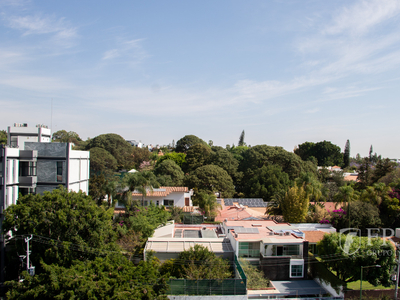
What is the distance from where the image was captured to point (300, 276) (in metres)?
24.0

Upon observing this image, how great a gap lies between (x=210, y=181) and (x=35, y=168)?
28429mm

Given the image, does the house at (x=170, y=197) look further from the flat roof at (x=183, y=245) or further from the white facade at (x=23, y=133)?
the flat roof at (x=183, y=245)

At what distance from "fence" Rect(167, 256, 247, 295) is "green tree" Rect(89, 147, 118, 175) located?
4807 cm

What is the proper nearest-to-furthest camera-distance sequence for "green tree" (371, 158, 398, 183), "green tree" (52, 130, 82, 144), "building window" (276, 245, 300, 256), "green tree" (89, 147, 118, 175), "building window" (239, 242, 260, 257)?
"building window" (276, 245, 300, 256), "building window" (239, 242, 260, 257), "green tree" (371, 158, 398, 183), "green tree" (89, 147, 118, 175), "green tree" (52, 130, 82, 144)

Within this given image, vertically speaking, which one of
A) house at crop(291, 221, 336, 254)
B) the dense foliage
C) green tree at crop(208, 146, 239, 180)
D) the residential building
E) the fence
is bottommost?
the fence

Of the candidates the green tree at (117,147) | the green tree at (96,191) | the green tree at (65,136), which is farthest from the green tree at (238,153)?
the green tree at (65,136)

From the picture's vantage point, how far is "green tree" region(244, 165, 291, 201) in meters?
50.8

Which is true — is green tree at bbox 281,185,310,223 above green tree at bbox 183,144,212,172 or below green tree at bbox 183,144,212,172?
below

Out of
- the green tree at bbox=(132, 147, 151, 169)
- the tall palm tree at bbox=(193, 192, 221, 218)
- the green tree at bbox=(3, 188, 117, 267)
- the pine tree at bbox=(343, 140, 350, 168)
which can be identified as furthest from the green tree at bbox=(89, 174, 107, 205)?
the pine tree at bbox=(343, 140, 350, 168)

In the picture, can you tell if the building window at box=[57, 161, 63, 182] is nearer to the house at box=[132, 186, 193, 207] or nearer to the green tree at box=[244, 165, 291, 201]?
the house at box=[132, 186, 193, 207]

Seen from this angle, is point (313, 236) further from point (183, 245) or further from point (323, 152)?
point (323, 152)

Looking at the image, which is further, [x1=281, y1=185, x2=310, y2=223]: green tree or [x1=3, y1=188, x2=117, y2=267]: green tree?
[x1=281, y1=185, x2=310, y2=223]: green tree

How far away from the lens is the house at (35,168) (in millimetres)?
24453

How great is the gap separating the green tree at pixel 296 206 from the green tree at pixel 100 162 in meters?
42.4
